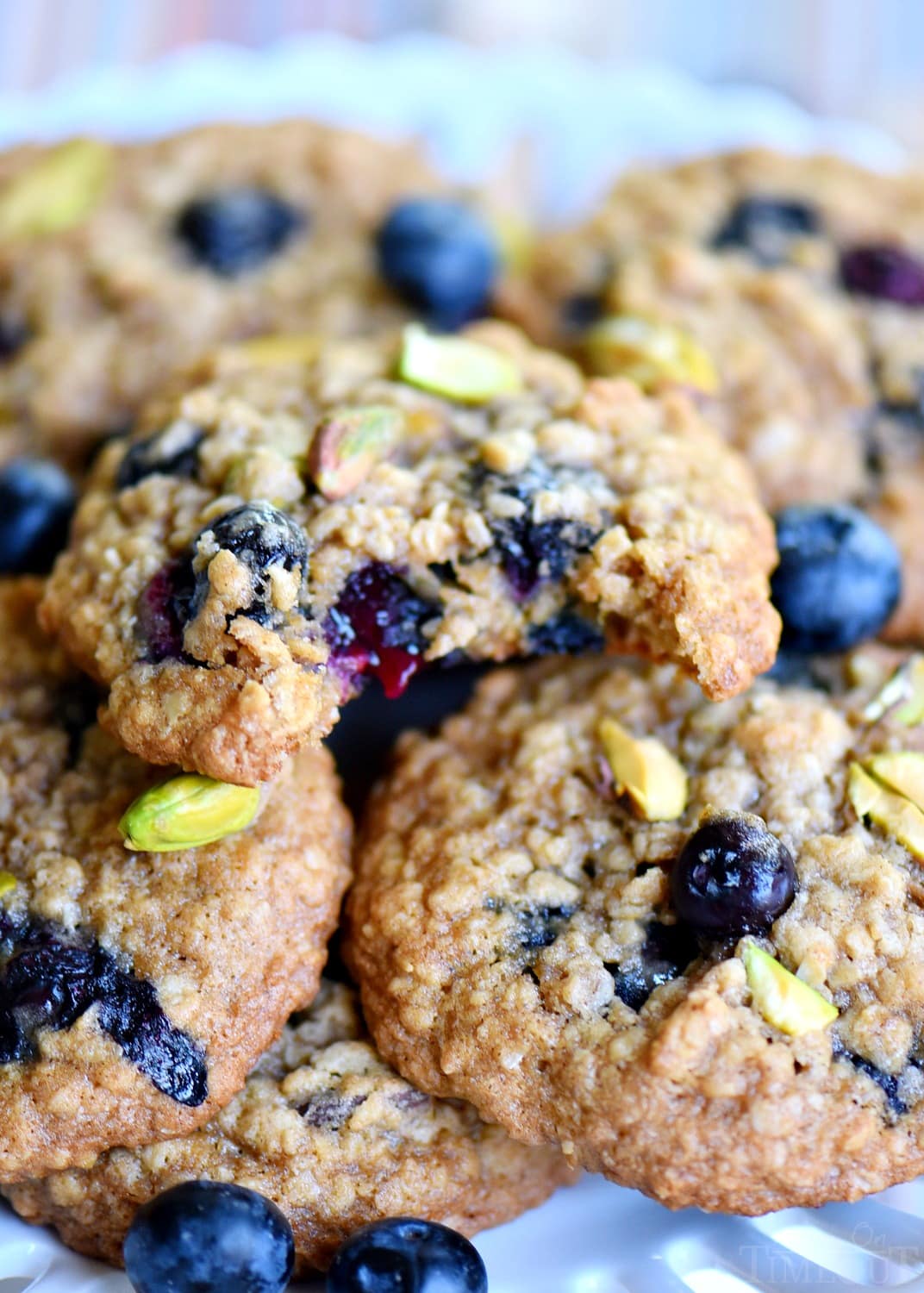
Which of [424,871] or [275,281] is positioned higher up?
[275,281]

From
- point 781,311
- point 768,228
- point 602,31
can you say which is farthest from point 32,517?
point 602,31

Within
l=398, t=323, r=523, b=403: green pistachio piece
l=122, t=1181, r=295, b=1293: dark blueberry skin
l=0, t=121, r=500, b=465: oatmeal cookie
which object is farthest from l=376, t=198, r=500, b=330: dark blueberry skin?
l=122, t=1181, r=295, b=1293: dark blueberry skin

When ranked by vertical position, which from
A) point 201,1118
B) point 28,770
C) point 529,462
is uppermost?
point 529,462

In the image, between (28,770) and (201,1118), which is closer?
(201,1118)

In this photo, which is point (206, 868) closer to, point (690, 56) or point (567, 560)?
point (567, 560)

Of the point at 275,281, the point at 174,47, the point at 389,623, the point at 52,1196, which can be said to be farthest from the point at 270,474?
the point at 174,47

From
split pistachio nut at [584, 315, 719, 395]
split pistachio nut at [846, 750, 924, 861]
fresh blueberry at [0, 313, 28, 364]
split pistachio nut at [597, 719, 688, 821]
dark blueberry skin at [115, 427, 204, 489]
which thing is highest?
split pistachio nut at [584, 315, 719, 395]

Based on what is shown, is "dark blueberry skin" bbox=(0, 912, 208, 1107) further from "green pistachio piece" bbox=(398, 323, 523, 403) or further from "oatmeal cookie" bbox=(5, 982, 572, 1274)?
"green pistachio piece" bbox=(398, 323, 523, 403)
